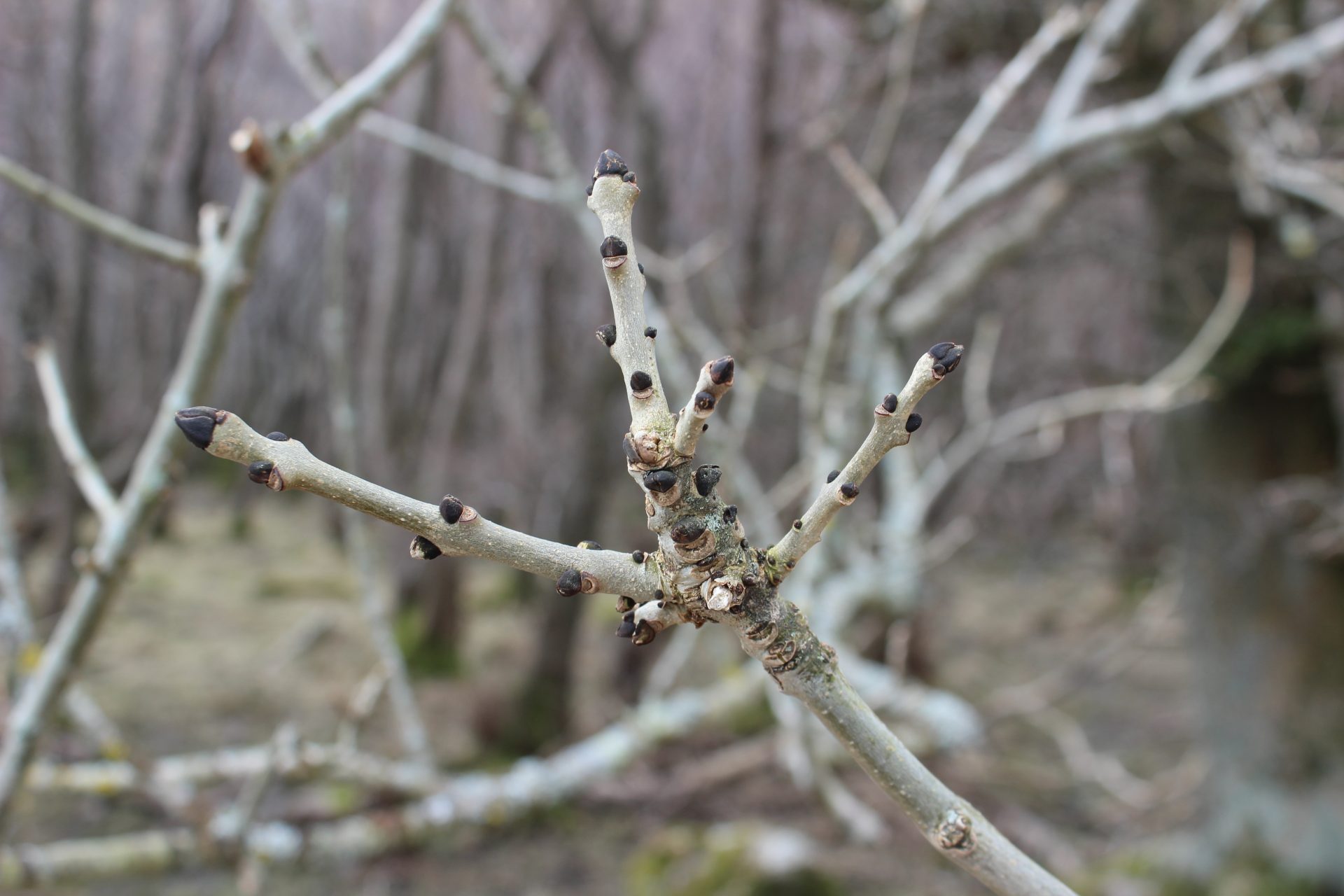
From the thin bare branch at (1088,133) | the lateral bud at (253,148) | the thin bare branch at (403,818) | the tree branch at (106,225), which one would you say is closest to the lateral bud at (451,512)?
the lateral bud at (253,148)

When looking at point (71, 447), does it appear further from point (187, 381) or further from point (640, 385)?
point (640, 385)

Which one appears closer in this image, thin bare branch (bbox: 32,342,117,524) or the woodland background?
thin bare branch (bbox: 32,342,117,524)

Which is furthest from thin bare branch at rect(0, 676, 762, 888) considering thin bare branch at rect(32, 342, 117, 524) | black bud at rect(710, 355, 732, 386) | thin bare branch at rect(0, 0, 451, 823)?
black bud at rect(710, 355, 732, 386)

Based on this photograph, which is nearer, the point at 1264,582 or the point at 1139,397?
the point at 1139,397

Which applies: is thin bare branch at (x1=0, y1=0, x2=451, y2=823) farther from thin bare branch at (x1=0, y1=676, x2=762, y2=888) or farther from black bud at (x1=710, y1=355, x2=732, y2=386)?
black bud at (x1=710, y1=355, x2=732, y2=386)

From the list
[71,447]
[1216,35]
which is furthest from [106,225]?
[1216,35]

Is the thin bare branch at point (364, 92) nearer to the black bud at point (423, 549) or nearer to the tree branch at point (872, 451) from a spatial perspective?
the black bud at point (423, 549)
